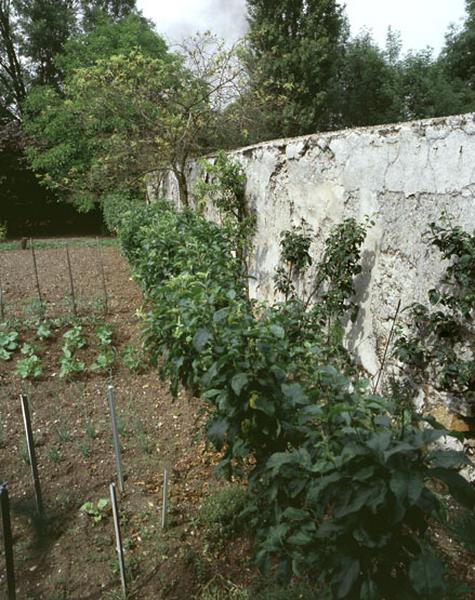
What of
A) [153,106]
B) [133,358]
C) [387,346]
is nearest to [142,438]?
[133,358]

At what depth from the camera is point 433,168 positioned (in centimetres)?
257

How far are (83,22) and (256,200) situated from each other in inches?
695

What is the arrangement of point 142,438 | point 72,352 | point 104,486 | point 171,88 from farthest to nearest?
point 171,88 < point 72,352 < point 142,438 < point 104,486

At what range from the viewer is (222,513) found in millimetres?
2258

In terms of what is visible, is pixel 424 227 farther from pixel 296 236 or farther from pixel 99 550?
pixel 99 550

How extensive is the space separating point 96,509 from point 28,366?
1.86m

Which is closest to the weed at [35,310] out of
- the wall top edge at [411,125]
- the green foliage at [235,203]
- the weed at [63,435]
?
the weed at [63,435]

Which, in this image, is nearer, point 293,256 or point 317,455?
point 317,455

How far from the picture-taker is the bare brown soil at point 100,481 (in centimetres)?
203

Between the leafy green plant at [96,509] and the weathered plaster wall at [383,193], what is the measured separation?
1.94m

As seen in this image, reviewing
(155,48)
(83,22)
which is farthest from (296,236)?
(83,22)

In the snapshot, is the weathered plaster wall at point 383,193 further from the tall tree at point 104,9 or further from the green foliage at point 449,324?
the tall tree at point 104,9

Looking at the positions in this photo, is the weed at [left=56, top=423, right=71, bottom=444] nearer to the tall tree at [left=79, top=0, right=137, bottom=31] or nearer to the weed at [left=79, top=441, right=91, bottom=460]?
the weed at [left=79, top=441, right=91, bottom=460]

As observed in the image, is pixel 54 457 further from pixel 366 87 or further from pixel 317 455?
pixel 366 87
